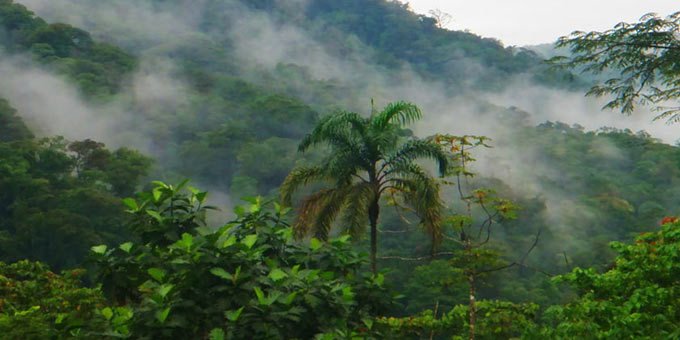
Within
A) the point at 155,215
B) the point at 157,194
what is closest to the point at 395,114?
the point at 157,194

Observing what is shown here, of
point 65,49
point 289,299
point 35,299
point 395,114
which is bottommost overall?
point 289,299

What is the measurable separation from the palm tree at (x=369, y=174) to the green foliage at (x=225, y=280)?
874 centimetres

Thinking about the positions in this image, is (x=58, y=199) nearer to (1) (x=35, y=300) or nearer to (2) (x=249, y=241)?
(1) (x=35, y=300)

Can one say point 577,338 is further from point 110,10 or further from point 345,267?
point 110,10

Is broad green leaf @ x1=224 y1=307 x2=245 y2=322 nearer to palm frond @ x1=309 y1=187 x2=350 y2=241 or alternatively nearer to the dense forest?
the dense forest

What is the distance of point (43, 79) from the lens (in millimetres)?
56500

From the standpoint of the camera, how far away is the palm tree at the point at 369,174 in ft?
43.1

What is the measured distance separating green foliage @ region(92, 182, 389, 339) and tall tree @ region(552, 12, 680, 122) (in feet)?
33.2

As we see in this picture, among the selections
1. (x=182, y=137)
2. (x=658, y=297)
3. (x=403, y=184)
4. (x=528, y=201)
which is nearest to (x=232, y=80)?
(x=182, y=137)

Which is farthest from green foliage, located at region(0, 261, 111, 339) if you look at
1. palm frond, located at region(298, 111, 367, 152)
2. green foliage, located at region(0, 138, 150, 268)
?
green foliage, located at region(0, 138, 150, 268)

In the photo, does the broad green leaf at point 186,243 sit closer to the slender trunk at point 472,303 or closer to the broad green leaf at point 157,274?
the broad green leaf at point 157,274

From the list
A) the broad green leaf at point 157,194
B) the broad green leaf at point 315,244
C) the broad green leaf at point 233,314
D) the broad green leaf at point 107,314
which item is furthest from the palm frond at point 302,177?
the broad green leaf at point 233,314

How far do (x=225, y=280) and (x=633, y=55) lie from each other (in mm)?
11361

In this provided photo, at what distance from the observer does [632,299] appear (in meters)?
6.95
